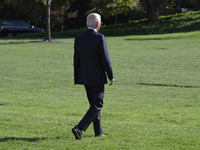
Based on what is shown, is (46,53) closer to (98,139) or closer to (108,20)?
(98,139)

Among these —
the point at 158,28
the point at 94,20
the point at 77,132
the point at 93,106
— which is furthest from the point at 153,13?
the point at 77,132

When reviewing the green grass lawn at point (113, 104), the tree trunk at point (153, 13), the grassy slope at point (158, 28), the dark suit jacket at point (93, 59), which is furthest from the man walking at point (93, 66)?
the tree trunk at point (153, 13)

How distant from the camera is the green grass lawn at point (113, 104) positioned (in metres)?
6.64

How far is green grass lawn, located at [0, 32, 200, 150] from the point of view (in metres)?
6.64

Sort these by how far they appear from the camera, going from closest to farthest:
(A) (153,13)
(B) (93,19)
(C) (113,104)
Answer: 1. (B) (93,19)
2. (C) (113,104)
3. (A) (153,13)

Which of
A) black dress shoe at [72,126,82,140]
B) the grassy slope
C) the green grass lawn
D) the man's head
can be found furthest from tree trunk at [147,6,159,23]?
black dress shoe at [72,126,82,140]

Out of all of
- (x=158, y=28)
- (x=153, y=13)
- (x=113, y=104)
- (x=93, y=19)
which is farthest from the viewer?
(x=153, y=13)

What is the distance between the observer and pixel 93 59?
6520 millimetres

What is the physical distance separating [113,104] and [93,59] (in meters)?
4.38

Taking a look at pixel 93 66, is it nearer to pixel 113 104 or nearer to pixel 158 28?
pixel 113 104

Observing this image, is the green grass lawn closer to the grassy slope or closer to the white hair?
the white hair

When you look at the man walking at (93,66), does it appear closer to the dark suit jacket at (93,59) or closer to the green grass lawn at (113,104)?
the dark suit jacket at (93,59)

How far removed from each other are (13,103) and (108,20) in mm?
48271

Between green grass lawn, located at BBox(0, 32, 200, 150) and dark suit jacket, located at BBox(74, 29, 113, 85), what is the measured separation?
0.92 metres
